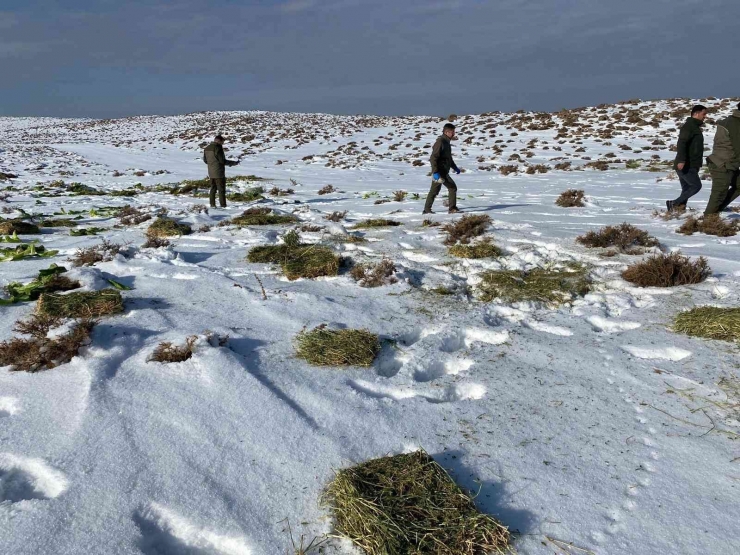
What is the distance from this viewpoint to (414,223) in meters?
8.24

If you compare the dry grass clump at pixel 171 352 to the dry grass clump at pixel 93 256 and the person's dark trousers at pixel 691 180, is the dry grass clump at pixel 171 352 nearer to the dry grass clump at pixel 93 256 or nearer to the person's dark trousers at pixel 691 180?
the dry grass clump at pixel 93 256

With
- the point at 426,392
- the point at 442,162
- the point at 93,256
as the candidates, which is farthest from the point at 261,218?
the point at 426,392

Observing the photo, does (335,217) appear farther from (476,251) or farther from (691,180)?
(691,180)

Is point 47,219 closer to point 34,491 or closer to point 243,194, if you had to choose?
point 243,194

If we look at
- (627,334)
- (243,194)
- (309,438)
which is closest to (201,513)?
(309,438)

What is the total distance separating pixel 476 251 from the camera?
5914mm

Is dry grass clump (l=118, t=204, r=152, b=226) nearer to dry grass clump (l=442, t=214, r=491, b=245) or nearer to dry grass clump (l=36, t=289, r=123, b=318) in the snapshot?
dry grass clump (l=36, t=289, r=123, b=318)

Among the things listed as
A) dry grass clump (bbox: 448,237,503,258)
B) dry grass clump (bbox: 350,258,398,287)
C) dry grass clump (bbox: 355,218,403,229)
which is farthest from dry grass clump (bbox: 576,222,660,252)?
dry grass clump (bbox: 355,218,403,229)

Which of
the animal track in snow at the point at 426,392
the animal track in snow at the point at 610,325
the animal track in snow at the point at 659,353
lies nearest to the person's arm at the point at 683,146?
the animal track in snow at the point at 610,325

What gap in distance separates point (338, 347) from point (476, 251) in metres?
2.93

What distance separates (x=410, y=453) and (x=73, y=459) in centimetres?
180

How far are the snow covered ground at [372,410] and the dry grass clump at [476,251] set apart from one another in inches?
7.9

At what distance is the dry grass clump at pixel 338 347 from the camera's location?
3490mm

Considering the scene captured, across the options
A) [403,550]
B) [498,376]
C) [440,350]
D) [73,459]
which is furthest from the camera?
[440,350]
